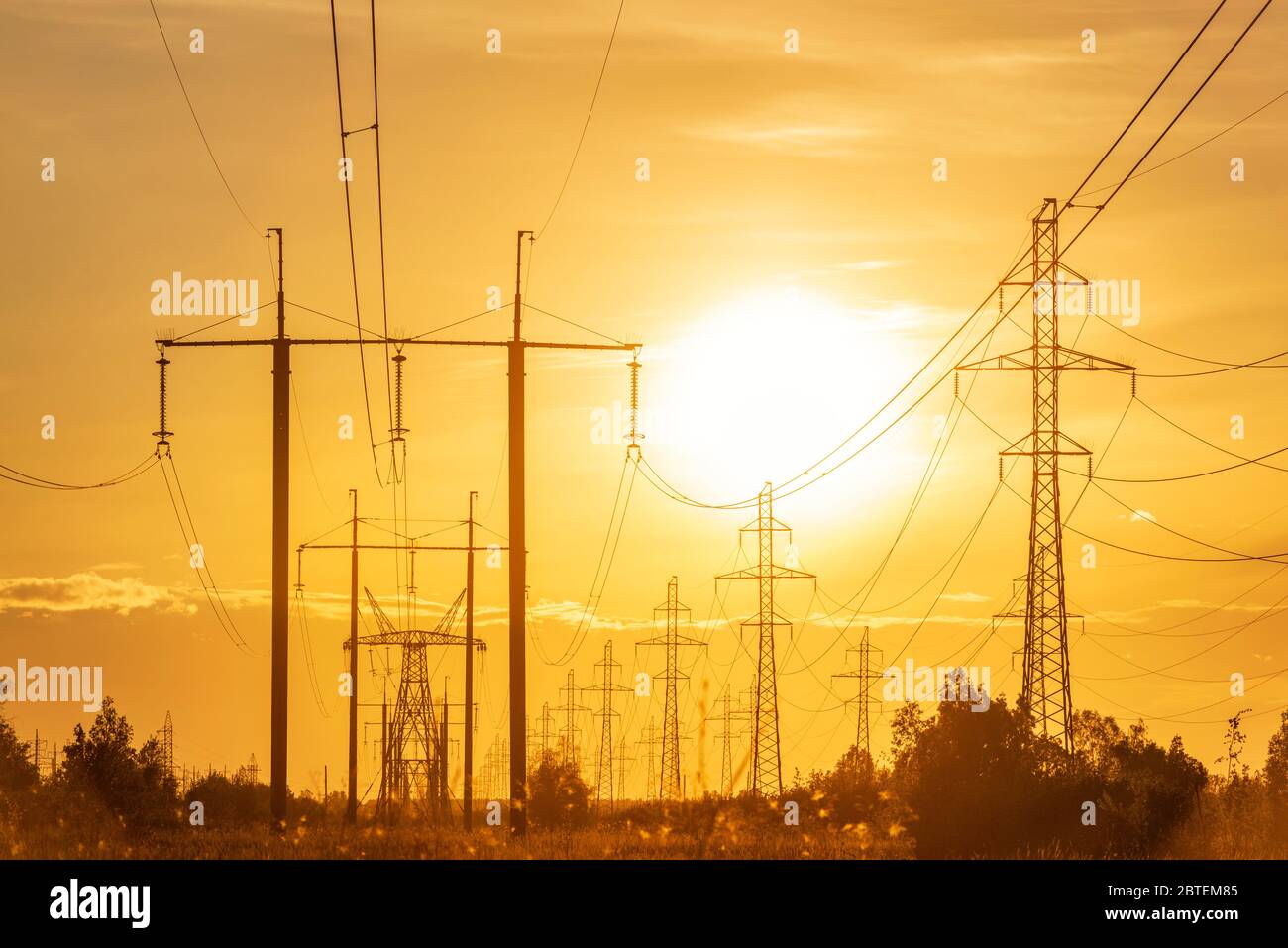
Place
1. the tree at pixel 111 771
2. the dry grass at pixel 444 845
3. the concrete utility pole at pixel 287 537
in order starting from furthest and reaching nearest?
the tree at pixel 111 771, the concrete utility pole at pixel 287 537, the dry grass at pixel 444 845

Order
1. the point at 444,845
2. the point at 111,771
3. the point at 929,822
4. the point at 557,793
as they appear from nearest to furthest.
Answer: the point at 444,845 < the point at 929,822 < the point at 111,771 < the point at 557,793

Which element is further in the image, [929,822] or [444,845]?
[929,822]

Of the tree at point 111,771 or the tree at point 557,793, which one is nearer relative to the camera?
the tree at point 111,771

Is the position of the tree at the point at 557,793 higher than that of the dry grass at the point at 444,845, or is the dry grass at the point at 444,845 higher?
the dry grass at the point at 444,845

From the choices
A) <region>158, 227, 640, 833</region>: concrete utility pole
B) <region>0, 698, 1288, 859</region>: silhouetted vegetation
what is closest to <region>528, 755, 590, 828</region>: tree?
<region>0, 698, 1288, 859</region>: silhouetted vegetation

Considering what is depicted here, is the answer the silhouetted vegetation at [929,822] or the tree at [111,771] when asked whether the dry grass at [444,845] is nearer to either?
the silhouetted vegetation at [929,822]

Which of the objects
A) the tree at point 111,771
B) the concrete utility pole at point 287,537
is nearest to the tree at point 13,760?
the tree at point 111,771

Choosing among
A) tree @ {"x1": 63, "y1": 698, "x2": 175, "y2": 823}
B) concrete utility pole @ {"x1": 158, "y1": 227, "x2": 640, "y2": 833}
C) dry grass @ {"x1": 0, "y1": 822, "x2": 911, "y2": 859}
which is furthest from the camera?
tree @ {"x1": 63, "y1": 698, "x2": 175, "y2": 823}

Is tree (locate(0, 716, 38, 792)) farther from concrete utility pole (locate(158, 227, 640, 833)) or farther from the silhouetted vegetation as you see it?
concrete utility pole (locate(158, 227, 640, 833))

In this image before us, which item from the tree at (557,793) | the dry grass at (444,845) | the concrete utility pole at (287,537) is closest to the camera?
the dry grass at (444,845)

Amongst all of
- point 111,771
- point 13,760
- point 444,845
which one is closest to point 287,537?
point 444,845

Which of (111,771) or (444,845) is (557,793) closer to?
(111,771)

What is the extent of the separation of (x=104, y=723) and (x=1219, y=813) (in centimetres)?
3757
